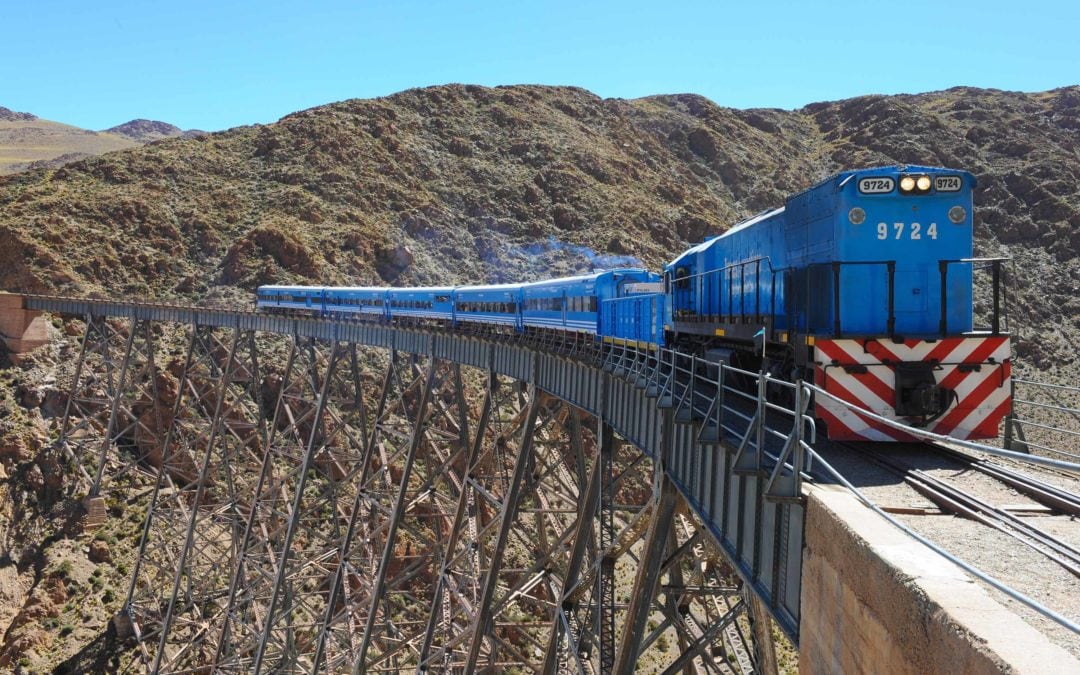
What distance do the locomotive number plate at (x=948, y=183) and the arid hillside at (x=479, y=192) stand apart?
2735cm

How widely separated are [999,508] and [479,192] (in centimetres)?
5871

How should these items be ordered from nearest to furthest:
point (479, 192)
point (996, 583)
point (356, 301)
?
1. point (996, 583)
2. point (356, 301)
3. point (479, 192)

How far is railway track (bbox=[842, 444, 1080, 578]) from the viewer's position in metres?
4.27

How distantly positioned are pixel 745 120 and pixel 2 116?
17940 centimetres

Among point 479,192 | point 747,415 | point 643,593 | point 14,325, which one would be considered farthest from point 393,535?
point 479,192

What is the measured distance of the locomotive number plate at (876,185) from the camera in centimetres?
929

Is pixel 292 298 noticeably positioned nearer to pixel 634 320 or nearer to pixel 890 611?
pixel 634 320

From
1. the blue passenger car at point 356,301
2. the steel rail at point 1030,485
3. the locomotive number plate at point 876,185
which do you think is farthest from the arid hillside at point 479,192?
the steel rail at point 1030,485

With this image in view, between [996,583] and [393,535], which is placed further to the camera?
[393,535]

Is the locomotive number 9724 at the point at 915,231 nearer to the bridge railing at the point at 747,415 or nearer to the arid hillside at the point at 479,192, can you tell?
the bridge railing at the point at 747,415

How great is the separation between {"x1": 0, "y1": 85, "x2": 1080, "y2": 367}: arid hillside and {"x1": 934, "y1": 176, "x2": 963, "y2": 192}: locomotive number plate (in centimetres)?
2735

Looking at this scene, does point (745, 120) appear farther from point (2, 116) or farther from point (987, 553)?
point (2, 116)

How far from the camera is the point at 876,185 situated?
30.5ft

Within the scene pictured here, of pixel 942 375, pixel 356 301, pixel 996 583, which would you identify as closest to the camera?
pixel 996 583
